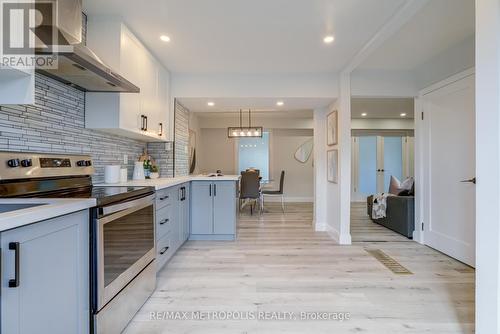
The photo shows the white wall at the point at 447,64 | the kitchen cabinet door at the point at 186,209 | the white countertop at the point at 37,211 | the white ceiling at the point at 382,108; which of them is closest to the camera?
the white countertop at the point at 37,211

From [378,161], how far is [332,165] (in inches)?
161

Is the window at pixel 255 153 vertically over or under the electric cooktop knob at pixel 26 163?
over

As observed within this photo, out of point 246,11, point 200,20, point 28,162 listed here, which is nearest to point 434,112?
point 246,11

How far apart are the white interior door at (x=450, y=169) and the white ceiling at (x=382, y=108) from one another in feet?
6.25

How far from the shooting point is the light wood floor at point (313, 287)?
1709mm

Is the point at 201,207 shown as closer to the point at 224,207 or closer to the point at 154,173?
the point at 224,207

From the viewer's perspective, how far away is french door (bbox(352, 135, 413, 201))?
23.3 feet

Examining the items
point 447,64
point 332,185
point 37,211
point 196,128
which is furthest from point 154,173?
point 447,64

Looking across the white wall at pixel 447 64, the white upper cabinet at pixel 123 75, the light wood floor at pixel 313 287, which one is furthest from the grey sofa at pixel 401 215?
the white upper cabinet at pixel 123 75

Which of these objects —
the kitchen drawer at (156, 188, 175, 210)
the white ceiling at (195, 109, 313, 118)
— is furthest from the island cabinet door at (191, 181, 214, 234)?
the white ceiling at (195, 109, 313, 118)

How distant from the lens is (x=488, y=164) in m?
1.33

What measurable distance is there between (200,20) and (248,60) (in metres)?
0.95

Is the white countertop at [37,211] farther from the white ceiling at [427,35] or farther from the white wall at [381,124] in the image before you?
the white wall at [381,124]

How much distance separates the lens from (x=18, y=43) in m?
1.24
